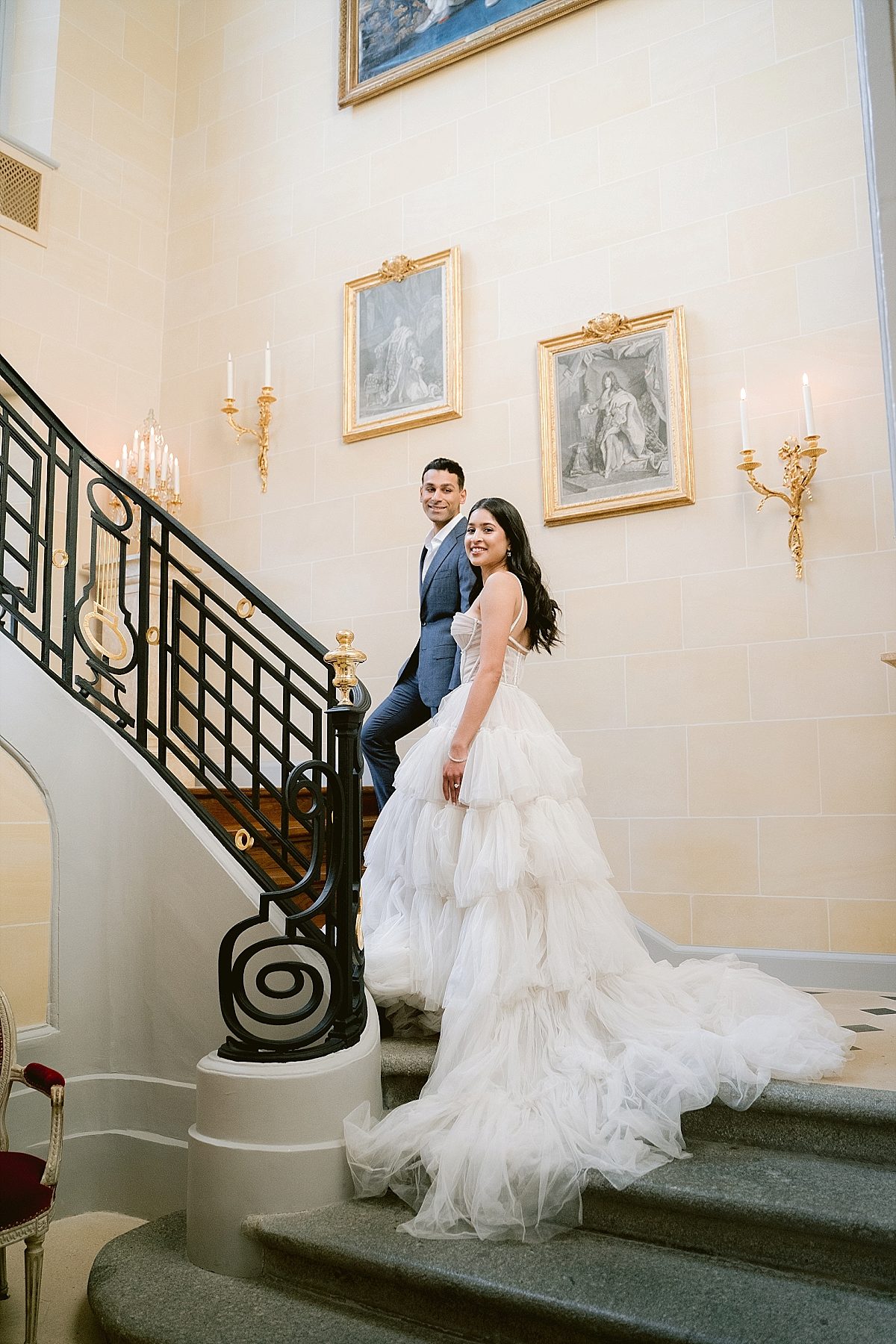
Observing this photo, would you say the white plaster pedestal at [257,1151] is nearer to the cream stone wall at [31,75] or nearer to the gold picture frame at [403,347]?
the gold picture frame at [403,347]

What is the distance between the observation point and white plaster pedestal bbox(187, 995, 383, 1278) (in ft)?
8.56

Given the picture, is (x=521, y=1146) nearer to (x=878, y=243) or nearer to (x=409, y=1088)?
(x=409, y=1088)

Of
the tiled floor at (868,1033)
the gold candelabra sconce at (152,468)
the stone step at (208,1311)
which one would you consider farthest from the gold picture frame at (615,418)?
the stone step at (208,1311)

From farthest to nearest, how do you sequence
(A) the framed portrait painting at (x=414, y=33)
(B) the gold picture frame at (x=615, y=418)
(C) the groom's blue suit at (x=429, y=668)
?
(A) the framed portrait painting at (x=414, y=33)
(B) the gold picture frame at (x=615, y=418)
(C) the groom's blue suit at (x=429, y=668)

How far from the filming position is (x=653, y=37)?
17.6 feet

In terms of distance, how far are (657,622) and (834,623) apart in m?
0.83

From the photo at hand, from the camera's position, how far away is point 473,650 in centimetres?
346

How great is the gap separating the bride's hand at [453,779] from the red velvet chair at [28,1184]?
4.43 ft

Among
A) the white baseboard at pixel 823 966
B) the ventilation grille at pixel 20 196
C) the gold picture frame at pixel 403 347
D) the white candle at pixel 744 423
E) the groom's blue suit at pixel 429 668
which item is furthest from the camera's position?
the ventilation grille at pixel 20 196

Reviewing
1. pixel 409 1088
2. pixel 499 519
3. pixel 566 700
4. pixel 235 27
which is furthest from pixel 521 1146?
pixel 235 27

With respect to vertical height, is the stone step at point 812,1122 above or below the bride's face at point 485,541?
below

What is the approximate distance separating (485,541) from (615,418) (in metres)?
2.07

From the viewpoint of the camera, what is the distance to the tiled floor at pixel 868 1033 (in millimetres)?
2787

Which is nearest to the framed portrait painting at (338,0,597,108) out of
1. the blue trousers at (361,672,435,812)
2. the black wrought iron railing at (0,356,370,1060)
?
the black wrought iron railing at (0,356,370,1060)
